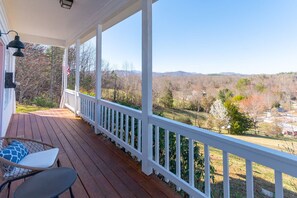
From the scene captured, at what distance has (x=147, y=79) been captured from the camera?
2566 millimetres

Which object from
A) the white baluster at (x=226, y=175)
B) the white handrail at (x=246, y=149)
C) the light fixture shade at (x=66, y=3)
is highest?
the light fixture shade at (x=66, y=3)

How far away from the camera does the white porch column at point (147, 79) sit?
99.5 inches

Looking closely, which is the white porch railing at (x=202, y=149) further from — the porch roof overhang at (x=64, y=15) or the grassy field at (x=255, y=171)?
the porch roof overhang at (x=64, y=15)

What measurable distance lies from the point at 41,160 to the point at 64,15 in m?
3.53

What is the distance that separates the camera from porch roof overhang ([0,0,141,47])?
11.4ft

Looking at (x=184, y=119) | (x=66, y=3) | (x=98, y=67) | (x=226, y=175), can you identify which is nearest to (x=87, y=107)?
(x=98, y=67)

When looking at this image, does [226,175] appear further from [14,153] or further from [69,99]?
[69,99]

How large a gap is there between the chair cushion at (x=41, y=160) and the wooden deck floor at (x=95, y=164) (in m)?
0.45

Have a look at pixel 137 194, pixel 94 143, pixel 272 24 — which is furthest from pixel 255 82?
pixel 94 143

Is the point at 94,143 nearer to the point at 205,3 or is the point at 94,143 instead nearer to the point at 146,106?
the point at 146,106

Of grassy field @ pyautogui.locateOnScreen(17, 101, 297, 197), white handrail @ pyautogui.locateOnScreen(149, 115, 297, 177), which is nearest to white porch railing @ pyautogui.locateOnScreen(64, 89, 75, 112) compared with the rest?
grassy field @ pyautogui.locateOnScreen(17, 101, 297, 197)

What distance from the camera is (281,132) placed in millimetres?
1244

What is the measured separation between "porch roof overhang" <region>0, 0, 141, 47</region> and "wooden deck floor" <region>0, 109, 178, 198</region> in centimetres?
253

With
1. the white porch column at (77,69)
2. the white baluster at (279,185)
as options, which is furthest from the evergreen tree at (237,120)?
the white porch column at (77,69)
